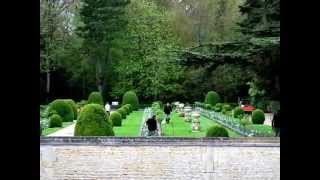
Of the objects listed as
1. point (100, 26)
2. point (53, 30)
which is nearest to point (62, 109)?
point (100, 26)

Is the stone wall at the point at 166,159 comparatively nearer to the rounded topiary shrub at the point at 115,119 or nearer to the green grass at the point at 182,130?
the green grass at the point at 182,130

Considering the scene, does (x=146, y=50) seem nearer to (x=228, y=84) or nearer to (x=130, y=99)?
(x=130, y=99)

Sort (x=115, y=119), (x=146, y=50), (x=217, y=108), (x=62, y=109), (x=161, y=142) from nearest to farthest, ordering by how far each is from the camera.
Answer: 1. (x=161, y=142)
2. (x=115, y=119)
3. (x=62, y=109)
4. (x=217, y=108)
5. (x=146, y=50)

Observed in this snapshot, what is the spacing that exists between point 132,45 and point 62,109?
11345 millimetres

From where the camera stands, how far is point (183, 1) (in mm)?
32844

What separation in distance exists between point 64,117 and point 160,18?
12150 mm

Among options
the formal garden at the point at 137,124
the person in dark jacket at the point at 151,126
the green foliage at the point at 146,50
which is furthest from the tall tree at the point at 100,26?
the person in dark jacket at the point at 151,126

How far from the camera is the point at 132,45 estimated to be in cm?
3158

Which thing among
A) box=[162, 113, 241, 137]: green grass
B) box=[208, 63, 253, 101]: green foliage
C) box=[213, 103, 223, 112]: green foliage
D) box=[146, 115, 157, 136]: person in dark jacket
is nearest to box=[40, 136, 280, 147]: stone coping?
box=[146, 115, 157, 136]: person in dark jacket

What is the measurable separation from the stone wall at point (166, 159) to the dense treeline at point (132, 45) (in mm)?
18057

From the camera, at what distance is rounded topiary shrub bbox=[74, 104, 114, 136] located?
12.5m

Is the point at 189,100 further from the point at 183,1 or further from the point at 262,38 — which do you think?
the point at 262,38

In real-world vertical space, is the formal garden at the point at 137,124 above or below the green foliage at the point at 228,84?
below

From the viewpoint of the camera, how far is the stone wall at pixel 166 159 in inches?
412
